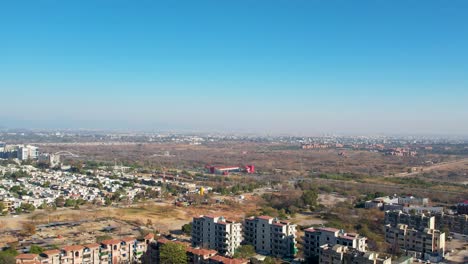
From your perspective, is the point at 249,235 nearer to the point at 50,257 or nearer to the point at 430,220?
the point at 50,257

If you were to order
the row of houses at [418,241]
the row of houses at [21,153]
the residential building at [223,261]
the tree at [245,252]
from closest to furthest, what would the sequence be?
1. the residential building at [223,261]
2. the tree at [245,252]
3. the row of houses at [418,241]
4. the row of houses at [21,153]

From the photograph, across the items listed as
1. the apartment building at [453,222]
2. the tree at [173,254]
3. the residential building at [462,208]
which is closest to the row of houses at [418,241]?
the apartment building at [453,222]

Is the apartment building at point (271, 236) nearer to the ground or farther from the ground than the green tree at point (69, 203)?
farther from the ground

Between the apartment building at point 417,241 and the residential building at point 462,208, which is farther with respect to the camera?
the residential building at point 462,208

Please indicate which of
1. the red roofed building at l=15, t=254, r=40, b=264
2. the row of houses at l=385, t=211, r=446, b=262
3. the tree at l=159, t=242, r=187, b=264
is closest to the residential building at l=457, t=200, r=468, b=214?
the row of houses at l=385, t=211, r=446, b=262

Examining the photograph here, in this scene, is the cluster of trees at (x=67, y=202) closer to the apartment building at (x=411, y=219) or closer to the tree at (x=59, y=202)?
the tree at (x=59, y=202)

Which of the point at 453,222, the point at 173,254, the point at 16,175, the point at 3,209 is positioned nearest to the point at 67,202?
the point at 3,209

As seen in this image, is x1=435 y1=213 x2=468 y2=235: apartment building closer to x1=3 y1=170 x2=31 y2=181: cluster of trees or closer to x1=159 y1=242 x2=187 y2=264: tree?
x1=159 y1=242 x2=187 y2=264: tree

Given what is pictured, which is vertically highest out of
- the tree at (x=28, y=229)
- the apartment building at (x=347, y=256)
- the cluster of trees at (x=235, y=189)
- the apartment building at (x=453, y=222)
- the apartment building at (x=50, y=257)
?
the apartment building at (x=347, y=256)
